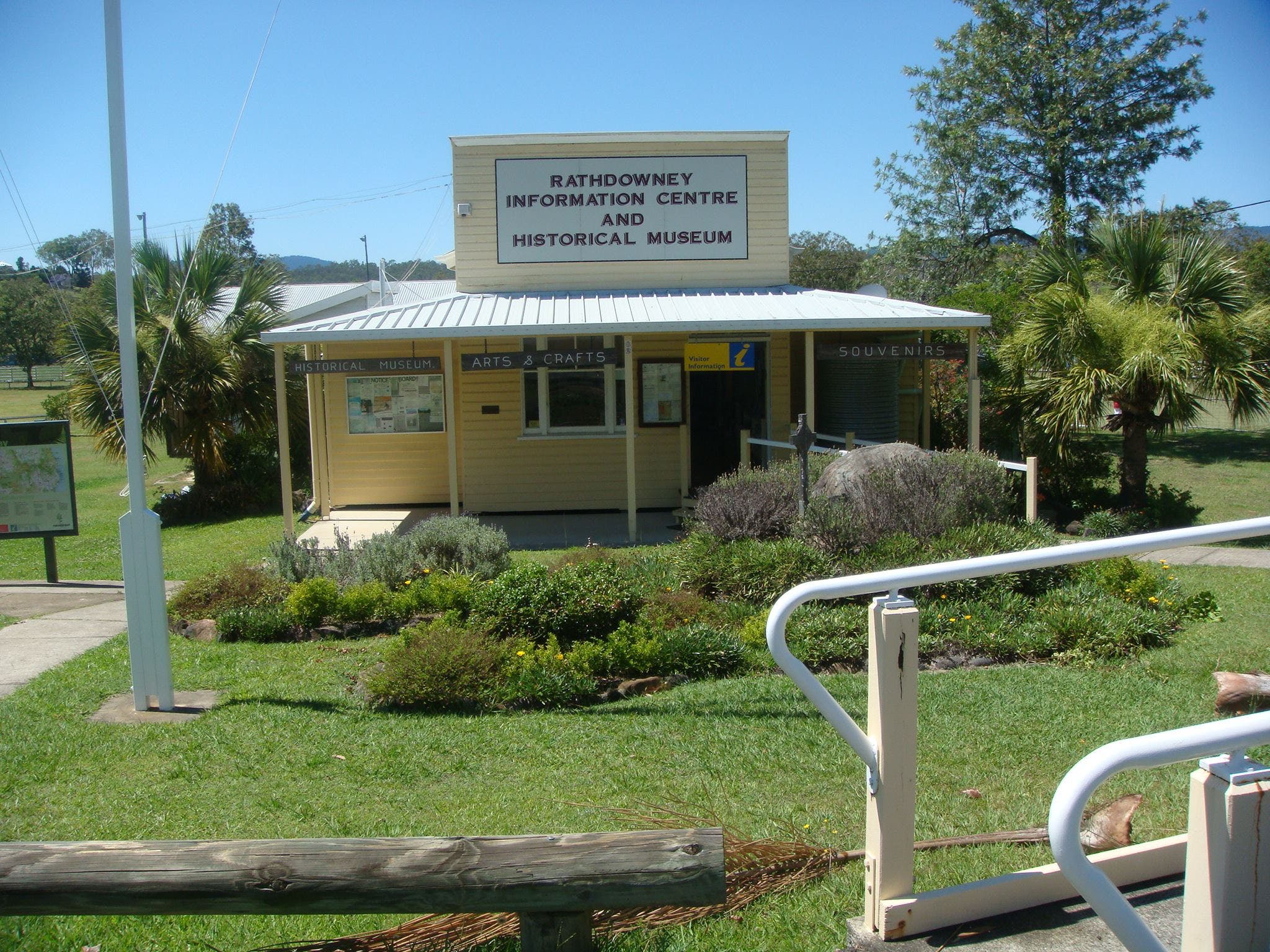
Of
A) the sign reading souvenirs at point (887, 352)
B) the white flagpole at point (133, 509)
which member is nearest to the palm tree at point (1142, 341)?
the sign reading souvenirs at point (887, 352)

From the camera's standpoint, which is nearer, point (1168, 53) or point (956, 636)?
point (956, 636)

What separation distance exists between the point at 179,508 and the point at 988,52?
2212 centimetres

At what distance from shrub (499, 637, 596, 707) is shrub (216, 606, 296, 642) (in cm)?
276

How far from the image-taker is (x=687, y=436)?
49.8ft

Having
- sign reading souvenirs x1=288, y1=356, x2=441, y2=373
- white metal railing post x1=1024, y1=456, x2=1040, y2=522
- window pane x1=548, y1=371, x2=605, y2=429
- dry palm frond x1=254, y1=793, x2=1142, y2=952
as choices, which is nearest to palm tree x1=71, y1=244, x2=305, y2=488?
sign reading souvenirs x1=288, y1=356, x2=441, y2=373

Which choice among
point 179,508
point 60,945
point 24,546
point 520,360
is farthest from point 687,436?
point 60,945

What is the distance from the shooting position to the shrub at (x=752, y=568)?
347 inches

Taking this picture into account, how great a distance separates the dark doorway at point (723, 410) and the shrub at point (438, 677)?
9282mm

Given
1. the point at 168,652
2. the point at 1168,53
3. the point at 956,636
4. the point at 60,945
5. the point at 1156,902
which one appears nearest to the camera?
the point at 1156,902

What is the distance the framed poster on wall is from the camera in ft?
51.4

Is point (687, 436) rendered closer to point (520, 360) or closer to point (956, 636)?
point (520, 360)

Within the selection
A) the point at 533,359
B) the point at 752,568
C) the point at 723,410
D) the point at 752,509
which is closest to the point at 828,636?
the point at 752,568

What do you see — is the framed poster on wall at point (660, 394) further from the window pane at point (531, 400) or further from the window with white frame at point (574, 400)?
the window pane at point (531, 400)

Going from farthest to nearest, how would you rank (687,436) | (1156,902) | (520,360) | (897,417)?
(897,417)
(687,436)
(520,360)
(1156,902)
